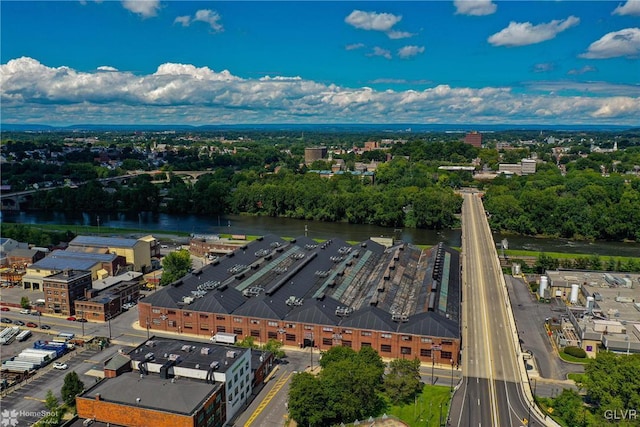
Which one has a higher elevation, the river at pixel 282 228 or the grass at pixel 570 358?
the grass at pixel 570 358

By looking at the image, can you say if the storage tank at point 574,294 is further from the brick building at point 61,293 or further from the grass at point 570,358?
the brick building at point 61,293

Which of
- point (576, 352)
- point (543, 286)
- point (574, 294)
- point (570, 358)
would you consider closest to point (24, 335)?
point (570, 358)

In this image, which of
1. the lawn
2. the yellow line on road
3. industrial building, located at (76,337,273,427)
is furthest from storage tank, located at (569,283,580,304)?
industrial building, located at (76,337,273,427)

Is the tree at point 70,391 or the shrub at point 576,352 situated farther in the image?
the shrub at point 576,352

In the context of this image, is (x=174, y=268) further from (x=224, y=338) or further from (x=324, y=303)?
(x=324, y=303)

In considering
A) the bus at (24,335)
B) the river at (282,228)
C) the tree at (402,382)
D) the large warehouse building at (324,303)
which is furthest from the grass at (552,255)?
the bus at (24,335)

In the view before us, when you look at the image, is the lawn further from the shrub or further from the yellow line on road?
the shrub

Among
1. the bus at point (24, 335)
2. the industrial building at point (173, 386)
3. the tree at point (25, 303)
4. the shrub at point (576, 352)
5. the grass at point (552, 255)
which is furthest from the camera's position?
the grass at point (552, 255)
